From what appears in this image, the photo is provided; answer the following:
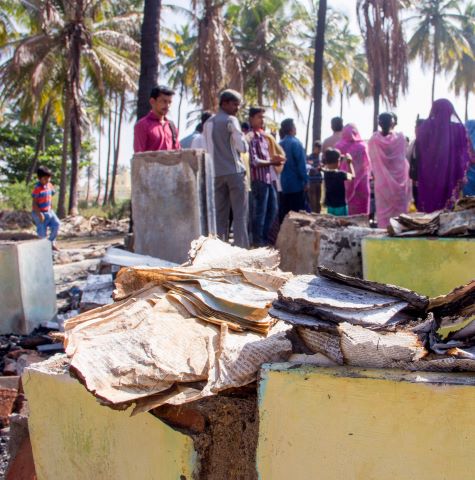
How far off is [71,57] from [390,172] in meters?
15.1

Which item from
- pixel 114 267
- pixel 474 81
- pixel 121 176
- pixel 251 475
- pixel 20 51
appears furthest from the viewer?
pixel 121 176

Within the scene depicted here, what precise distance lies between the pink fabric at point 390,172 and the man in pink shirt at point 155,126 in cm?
281

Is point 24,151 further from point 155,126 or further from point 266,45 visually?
point 155,126

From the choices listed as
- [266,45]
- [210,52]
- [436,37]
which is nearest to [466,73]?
[436,37]

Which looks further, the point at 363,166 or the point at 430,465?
the point at 363,166

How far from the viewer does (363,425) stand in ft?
5.84

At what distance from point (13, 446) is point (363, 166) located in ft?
22.4

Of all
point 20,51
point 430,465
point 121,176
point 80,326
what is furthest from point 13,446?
point 121,176

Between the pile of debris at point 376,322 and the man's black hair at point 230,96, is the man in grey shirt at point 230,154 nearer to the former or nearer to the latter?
the man's black hair at point 230,96

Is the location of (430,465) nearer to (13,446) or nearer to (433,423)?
(433,423)

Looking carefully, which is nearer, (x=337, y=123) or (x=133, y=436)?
(x=133, y=436)

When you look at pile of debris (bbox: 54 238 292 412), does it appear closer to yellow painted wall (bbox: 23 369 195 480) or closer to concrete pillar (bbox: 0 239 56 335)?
yellow painted wall (bbox: 23 369 195 480)

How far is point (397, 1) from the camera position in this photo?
613 inches

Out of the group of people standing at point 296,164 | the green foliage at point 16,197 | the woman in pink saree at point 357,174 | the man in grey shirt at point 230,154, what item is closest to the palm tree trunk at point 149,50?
the group of people standing at point 296,164
